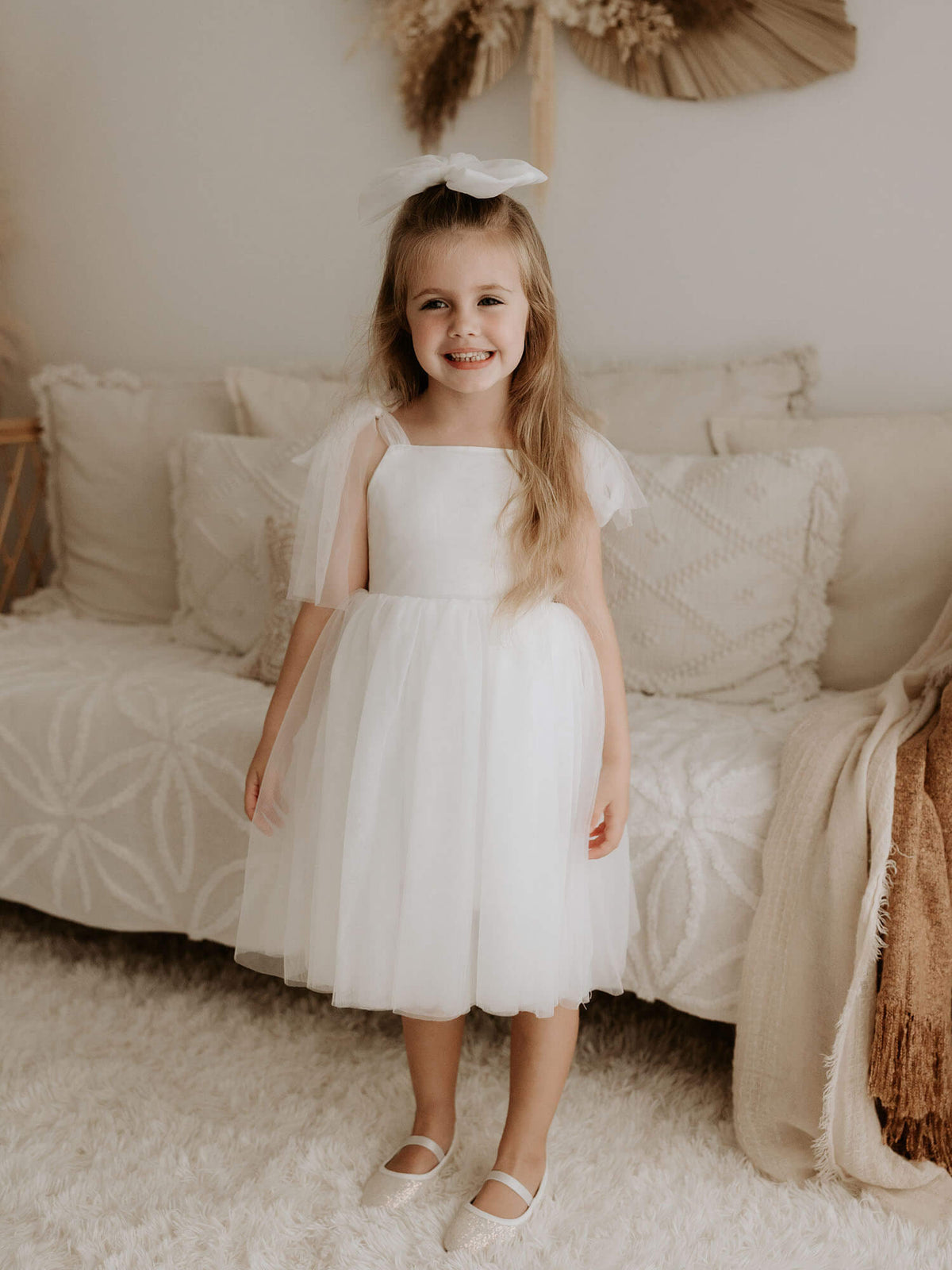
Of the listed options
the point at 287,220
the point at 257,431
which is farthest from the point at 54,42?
the point at 257,431

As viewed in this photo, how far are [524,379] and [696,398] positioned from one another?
686mm

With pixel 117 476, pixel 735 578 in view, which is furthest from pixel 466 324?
pixel 117 476

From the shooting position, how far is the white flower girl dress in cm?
96

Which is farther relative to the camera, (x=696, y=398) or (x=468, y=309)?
(x=696, y=398)

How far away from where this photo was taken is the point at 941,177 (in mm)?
1618

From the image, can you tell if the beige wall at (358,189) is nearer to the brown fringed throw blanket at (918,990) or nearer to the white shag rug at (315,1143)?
the brown fringed throw blanket at (918,990)

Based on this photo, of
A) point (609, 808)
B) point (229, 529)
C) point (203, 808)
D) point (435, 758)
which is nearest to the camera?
point (435, 758)

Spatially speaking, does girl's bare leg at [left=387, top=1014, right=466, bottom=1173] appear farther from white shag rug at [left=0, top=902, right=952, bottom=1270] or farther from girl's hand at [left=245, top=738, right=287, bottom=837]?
girl's hand at [left=245, top=738, right=287, bottom=837]

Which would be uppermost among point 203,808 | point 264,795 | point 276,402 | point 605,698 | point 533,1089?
point 276,402

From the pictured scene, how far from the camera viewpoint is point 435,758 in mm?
959

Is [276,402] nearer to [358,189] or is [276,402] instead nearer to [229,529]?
[229,529]

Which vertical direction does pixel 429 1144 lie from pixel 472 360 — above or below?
below

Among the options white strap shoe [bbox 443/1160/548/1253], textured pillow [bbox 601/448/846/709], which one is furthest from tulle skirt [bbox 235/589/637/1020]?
textured pillow [bbox 601/448/846/709]

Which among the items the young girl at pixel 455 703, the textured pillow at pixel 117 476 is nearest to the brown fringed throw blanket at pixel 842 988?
the young girl at pixel 455 703
